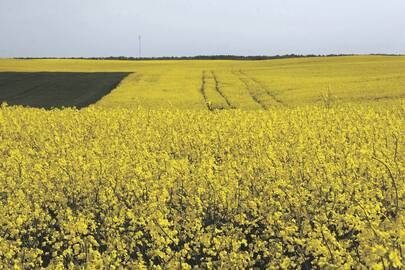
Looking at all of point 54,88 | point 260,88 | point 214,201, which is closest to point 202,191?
point 214,201

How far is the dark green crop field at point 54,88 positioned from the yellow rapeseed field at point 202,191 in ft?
45.8

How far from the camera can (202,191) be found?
7875mm

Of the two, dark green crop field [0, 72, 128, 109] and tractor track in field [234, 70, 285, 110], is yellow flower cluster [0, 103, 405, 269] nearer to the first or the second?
tractor track in field [234, 70, 285, 110]

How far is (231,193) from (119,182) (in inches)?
91.7

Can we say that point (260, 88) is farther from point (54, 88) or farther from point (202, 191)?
point (202, 191)

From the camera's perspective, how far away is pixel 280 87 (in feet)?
117

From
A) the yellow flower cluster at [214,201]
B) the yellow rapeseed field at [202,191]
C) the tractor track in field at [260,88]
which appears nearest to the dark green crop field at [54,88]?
the tractor track in field at [260,88]

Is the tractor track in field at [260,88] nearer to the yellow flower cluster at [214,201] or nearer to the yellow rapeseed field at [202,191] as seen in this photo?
the yellow rapeseed field at [202,191]

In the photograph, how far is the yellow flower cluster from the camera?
246 inches

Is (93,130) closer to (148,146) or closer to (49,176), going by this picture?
(148,146)

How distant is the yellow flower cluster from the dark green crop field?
19.7m

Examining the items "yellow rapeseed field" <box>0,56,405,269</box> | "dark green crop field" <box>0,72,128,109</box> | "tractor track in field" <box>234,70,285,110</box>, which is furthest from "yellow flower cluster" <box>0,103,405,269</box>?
"dark green crop field" <box>0,72,128,109</box>

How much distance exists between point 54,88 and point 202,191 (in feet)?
120

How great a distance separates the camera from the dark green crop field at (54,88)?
35.1 metres
